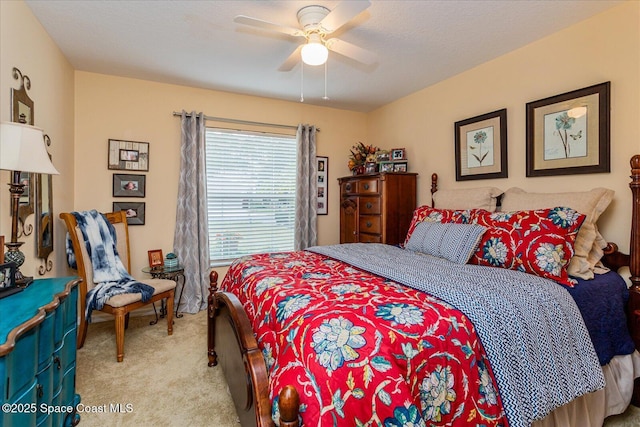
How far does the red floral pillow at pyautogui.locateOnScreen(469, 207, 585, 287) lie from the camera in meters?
1.84

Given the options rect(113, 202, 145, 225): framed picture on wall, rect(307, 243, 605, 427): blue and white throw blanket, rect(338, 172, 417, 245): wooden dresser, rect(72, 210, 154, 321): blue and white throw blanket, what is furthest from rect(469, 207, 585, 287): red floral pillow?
rect(113, 202, 145, 225): framed picture on wall

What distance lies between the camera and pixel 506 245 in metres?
2.05

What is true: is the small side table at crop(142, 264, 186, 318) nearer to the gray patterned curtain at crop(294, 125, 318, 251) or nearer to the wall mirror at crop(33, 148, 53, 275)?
the wall mirror at crop(33, 148, 53, 275)

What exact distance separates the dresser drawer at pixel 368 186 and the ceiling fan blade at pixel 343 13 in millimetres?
1921

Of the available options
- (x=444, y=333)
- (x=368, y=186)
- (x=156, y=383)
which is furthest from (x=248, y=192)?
(x=444, y=333)

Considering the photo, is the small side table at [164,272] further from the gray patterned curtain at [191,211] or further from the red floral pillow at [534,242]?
the red floral pillow at [534,242]

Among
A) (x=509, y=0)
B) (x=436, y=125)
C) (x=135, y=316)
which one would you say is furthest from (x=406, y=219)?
(x=135, y=316)

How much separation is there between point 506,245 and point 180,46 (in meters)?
2.96

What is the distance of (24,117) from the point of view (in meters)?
2.06

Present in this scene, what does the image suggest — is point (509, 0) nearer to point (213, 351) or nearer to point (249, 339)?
point (249, 339)

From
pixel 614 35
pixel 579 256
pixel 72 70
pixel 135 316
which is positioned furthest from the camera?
pixel 135 316

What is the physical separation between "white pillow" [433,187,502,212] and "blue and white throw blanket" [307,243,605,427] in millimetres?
1108

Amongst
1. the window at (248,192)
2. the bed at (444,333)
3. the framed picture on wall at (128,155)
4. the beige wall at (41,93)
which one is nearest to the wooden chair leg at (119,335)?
the beige wall at (41,93)

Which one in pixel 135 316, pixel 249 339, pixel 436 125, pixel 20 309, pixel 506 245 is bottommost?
pixel 135 316
